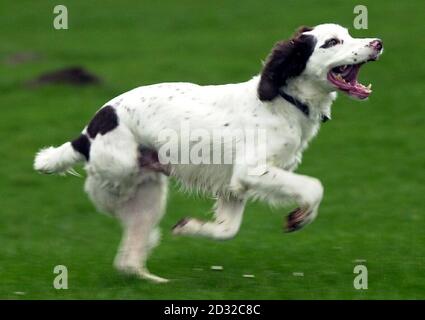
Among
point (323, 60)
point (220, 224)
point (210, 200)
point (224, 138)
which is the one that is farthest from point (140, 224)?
point (210, 200)

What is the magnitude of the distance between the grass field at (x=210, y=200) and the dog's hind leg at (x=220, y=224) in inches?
17.2

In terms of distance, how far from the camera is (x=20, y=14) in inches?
1302

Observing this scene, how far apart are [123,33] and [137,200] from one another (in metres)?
21.5

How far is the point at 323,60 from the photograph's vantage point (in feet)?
Result: 28.6

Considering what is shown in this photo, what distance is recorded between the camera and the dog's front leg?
859 centimetres

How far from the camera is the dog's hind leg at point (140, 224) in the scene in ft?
31.3

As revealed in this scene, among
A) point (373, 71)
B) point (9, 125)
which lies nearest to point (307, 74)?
point (9, 125)

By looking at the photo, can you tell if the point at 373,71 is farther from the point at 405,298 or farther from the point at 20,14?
the point at 405,298

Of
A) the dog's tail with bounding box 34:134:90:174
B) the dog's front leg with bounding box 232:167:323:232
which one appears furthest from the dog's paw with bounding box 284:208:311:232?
the dog's tail with bounding box 34:134:90:174

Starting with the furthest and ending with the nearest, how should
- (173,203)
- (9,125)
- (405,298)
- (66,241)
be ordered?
(9,125) < (173,203) < (66,241) < (405,298)

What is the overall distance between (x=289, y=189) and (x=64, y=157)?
2.03 metres

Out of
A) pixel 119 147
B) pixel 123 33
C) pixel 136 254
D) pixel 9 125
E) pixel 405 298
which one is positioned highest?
pixel 123 33

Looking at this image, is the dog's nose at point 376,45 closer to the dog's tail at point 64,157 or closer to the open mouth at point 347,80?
the open mouth at point 347,80

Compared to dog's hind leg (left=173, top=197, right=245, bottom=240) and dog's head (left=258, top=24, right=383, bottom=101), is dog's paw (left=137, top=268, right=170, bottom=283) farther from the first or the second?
dog's head (left=258, top=24, right=383, bottom=101)
